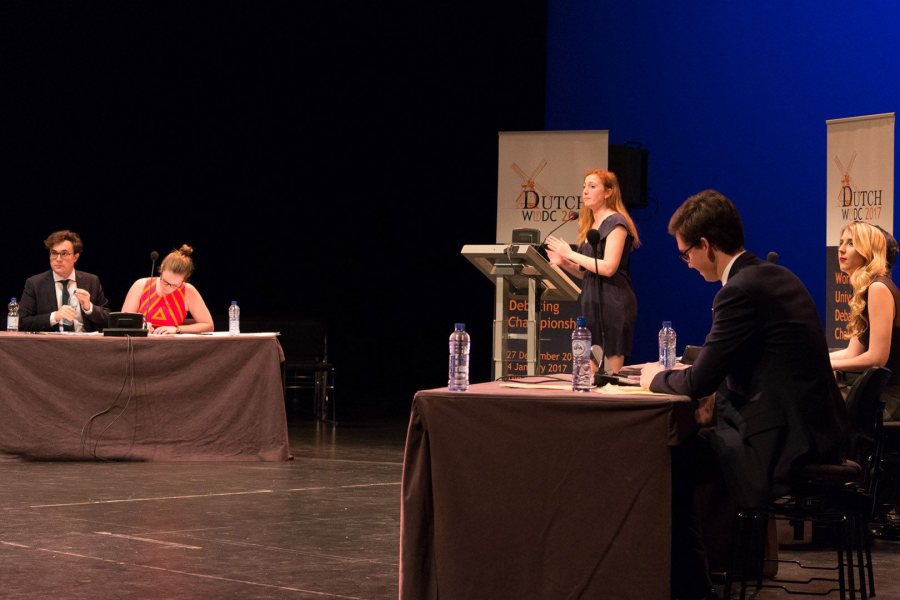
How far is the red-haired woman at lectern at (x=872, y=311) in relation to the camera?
459cm

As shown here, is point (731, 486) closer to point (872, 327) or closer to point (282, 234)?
point (872, 327)

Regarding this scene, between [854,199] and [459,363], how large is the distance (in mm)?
4975

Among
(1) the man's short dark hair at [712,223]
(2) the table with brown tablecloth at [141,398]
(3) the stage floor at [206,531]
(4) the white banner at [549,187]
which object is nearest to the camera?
(1) the man's short dark hair at [712,223]

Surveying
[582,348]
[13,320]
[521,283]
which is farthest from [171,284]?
[582,348]

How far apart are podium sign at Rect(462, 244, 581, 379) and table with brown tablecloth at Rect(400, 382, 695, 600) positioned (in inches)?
74.2

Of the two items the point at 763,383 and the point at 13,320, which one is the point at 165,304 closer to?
the point at 13,320

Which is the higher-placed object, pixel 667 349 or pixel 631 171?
pixel 631 171

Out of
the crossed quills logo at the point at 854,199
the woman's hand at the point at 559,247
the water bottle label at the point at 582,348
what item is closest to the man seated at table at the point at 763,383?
the water bottle label at the point at 582,348

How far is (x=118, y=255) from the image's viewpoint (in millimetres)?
10258

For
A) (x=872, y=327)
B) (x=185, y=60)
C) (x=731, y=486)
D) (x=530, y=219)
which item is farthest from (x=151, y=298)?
(x=731, y=486)

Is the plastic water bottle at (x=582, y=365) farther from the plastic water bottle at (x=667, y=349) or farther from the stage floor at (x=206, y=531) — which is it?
the stage floor at (x=206, y=531)

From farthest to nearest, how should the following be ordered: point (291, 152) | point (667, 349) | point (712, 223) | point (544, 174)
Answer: point (291, 152), point (544, 174), point (667, 349), point (712, 223)

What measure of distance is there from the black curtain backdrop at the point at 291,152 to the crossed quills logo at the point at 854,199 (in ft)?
12.5

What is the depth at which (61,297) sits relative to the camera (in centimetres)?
727
